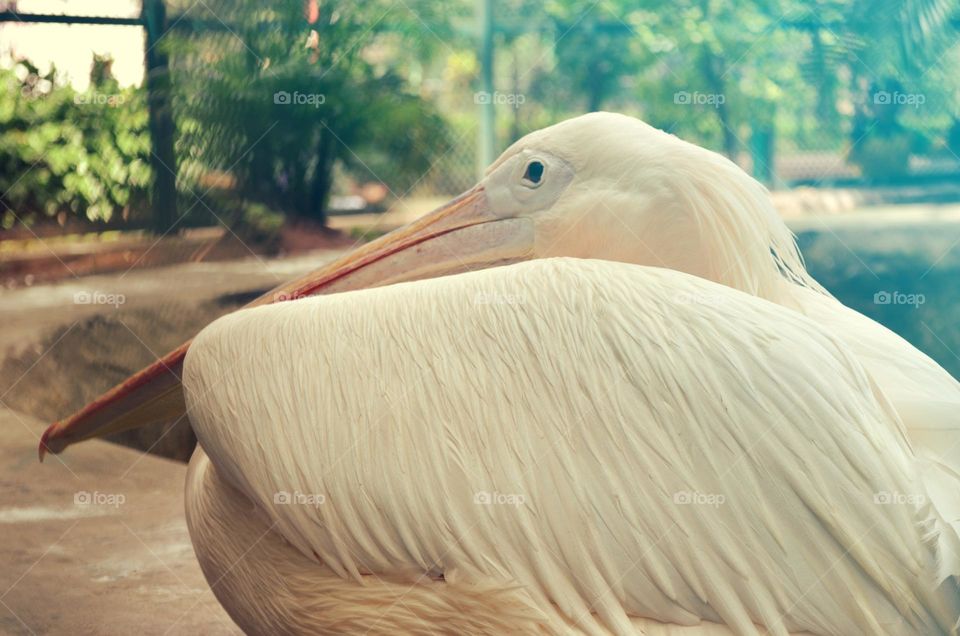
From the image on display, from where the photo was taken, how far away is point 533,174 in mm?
2588

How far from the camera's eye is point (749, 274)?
222 centimetres

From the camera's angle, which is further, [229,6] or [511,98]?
[511,98]

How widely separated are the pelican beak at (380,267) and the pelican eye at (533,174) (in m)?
0.09

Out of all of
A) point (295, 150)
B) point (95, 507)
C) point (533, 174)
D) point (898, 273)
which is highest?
point (533, 174)

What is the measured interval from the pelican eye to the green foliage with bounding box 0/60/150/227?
2.67 meters

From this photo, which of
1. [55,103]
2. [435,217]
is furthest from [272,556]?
[55,103]

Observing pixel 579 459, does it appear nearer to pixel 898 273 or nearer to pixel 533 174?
pixel 533 174

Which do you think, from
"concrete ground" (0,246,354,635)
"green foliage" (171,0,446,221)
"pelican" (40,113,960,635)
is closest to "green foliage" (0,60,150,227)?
"green foliage" (171,0,446,221)

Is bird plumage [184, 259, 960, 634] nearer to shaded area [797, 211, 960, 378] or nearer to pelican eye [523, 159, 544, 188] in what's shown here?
pelican eye [523, 159, 544, 188]

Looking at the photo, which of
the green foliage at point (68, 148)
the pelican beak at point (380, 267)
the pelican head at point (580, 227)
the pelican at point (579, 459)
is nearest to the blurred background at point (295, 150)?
the green foliage at point (68, 148)

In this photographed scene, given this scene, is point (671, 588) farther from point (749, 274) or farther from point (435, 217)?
point (435, 217)

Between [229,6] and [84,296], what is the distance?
146 cm

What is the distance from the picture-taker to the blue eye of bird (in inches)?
101

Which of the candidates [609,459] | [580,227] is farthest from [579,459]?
[580,227]
